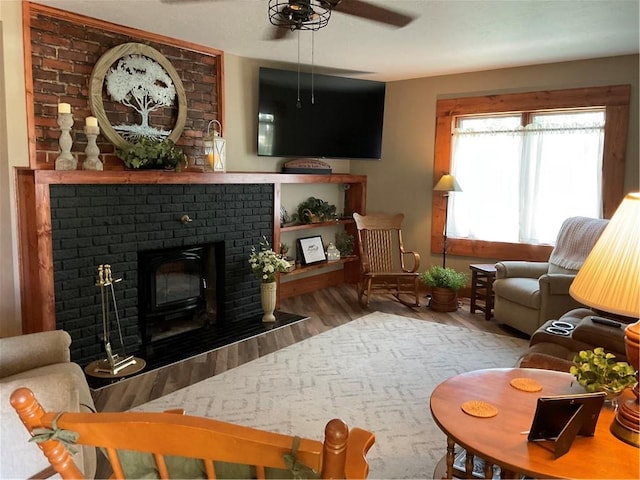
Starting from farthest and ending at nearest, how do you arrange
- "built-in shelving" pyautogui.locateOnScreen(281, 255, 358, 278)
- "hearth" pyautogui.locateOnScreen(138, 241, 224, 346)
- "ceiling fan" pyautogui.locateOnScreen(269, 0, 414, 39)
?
"built-in shelving" pyautogui.locateOnScreen(281, 255, 358, 278) < "hearth" pyautogui.locateOnScreen(138, 241, 224, 346) < "ceiling fan" pyautogui.locateOnScreen(269, 0, 414, 39)

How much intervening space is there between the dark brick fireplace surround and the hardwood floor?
0.53 metres

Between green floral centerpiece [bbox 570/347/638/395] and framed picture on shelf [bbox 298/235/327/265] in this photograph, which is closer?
green floral centerpiece [bbox 570/347/638/395]

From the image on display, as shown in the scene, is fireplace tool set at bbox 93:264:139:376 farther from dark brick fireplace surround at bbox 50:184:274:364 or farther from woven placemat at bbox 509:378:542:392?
woven placemat at bbox 509:378:542:392

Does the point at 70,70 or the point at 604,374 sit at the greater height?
the point at 70,70

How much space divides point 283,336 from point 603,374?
3003mm

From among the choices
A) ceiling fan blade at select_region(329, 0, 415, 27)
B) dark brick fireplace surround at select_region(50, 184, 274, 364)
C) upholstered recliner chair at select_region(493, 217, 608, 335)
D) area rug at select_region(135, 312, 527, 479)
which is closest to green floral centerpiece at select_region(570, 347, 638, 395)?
area rug at select_region(135, 312, 527, 479)

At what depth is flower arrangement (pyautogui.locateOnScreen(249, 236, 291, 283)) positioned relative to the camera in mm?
4680

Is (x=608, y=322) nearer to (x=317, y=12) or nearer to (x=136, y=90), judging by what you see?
(x=317, y=12)

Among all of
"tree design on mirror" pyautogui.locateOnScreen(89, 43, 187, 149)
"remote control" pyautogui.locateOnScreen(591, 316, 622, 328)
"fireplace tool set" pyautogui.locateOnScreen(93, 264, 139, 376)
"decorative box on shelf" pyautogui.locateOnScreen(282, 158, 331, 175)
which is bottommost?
"fireplace tool set" pyautogui.locateOnScreen(93, 264, 139, 376)

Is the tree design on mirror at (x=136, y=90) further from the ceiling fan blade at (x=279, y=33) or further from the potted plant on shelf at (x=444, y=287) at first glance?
the potted plant on shelf at (x=444, y=287)

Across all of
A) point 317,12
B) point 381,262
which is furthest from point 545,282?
point 317,12

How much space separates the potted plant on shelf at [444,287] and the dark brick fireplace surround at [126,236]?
2011 millimetres

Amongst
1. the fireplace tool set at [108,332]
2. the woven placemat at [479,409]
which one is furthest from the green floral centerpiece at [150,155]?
the woven placemat at [479,409]

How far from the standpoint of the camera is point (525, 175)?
533cm
